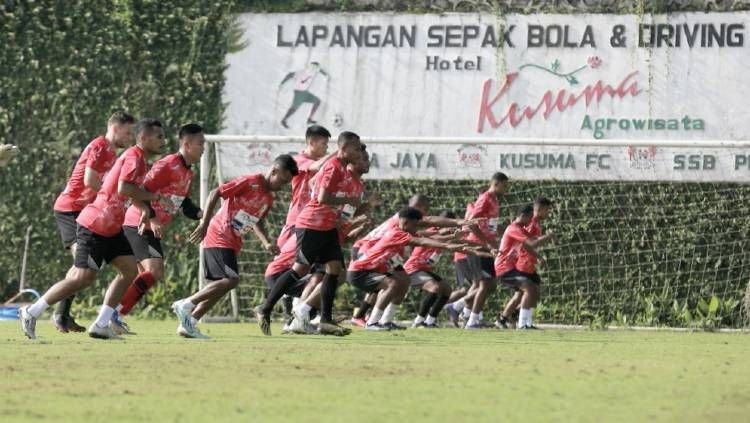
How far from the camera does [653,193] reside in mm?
19031

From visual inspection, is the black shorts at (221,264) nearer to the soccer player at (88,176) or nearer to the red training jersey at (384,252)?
the soccer player at (88,176)

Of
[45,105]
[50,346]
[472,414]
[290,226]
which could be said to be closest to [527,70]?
[290,226]

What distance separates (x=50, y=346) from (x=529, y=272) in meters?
8.04

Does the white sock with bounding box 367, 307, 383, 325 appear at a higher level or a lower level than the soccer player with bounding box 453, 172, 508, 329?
lower

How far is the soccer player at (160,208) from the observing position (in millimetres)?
Result: 13578

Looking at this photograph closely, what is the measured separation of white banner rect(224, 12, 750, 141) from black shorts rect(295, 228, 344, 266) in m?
6.21

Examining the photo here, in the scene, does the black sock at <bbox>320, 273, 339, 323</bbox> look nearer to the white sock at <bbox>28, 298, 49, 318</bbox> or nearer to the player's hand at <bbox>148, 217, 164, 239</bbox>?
the player's hand at <bbox>148, 217, 164, 239</bbox>

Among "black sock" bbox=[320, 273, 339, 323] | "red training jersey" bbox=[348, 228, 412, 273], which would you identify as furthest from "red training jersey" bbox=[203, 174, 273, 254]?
"red training jersey" bbox=[348, 228, 412, 273]

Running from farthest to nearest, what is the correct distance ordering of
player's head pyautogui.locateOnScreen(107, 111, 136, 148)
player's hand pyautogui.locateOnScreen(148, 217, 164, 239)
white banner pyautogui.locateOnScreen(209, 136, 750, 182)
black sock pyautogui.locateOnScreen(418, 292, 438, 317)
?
white banner pyautogui.locateOnScreen(209, 136, 750, 182) → black sock pyautogui.locateOnScreen(418, 292, 438, 317) → player's head pyautogui.locateOnScreen(107, 111, 136, 148) → player's hand pyautogui.locateOnScreen(148, 217, 164, 239)

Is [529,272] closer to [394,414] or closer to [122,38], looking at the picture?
[122,38]

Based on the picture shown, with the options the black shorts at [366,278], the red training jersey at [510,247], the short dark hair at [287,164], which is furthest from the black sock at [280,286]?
the red training jersey at [510,247]

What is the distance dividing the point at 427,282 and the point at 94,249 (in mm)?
6142

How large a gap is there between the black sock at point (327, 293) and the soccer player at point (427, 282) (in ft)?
13.1

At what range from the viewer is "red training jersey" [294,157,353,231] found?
13727 millimetres
